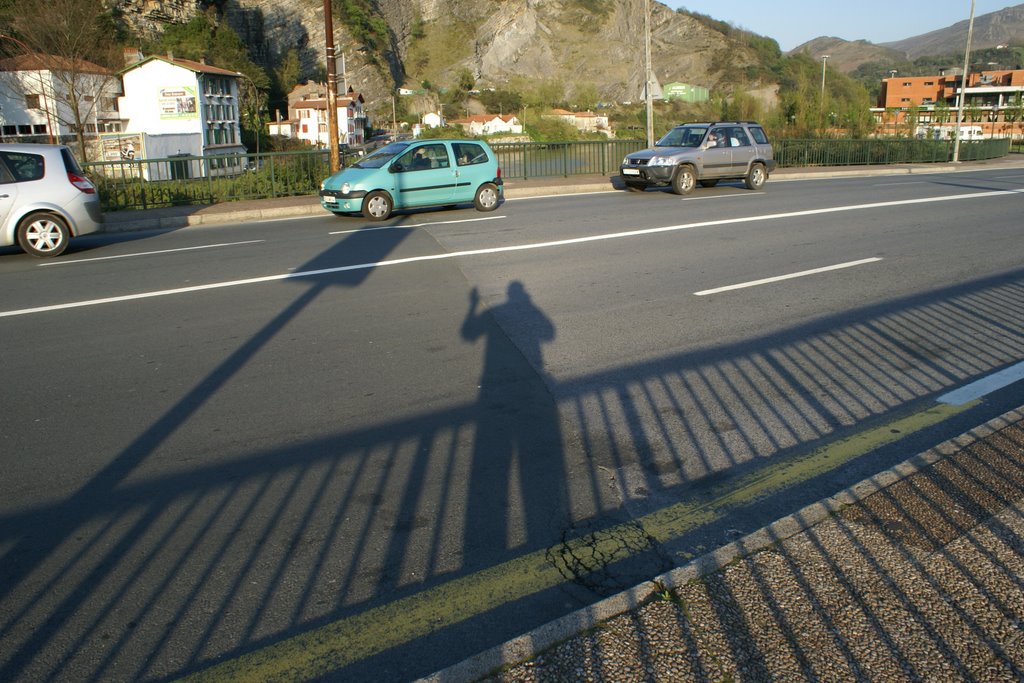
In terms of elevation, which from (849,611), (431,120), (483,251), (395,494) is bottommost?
(395,494)

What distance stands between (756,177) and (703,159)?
1.90 m

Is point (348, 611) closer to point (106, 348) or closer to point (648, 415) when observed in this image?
point (648, 415)

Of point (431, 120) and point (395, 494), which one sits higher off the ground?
point (431, 120)

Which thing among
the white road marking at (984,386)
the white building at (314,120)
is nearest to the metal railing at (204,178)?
the white road marking at (984,386)

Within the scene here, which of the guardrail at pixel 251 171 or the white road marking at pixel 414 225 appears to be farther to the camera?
the guardrail at pixel 251 171

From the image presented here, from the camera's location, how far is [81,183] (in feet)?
41.2

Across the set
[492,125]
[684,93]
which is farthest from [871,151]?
[684,93]

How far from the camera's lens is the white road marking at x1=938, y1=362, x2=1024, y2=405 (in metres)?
5.62

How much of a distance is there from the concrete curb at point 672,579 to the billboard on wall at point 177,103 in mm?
58789

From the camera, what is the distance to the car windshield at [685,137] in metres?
21.0

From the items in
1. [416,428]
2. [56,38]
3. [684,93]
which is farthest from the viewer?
[684,93]

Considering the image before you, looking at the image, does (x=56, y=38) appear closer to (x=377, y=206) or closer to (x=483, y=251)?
(x=377, y=206)

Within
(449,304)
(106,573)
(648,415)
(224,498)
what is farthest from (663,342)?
(106,573)

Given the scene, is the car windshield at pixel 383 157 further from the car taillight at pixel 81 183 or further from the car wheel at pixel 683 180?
the car wheel at pixel 683 180
